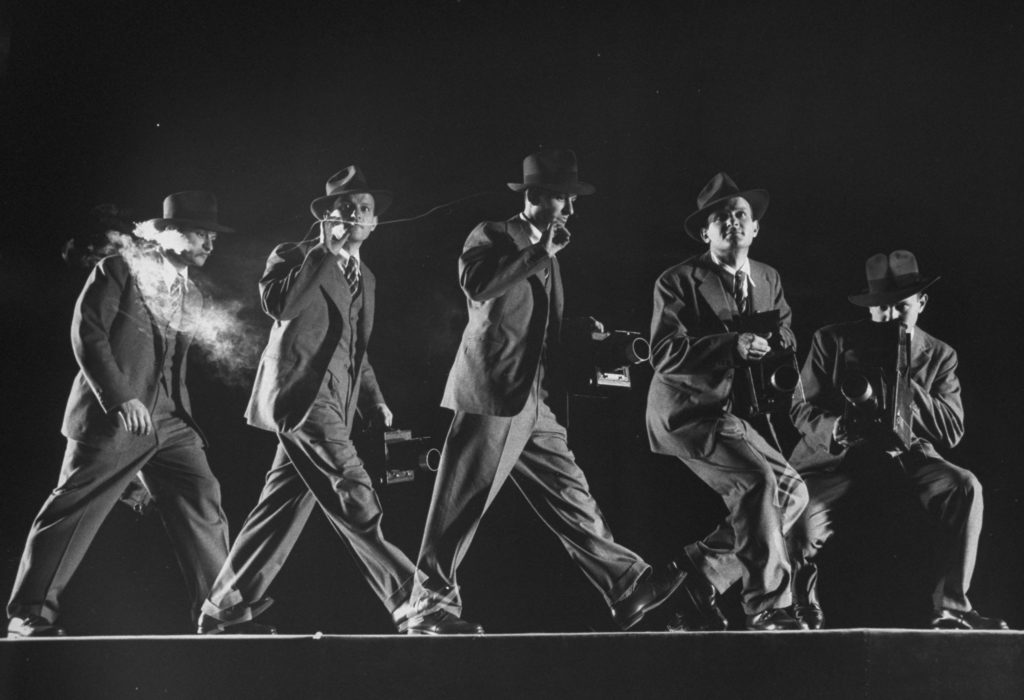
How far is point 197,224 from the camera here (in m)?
4.35

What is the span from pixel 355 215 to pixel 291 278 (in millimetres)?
404

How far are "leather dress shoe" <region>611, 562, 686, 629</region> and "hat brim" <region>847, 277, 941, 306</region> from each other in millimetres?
1489

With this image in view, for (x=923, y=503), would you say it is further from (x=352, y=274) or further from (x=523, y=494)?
(x=352, y=274)

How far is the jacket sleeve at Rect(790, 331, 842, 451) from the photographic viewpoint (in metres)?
4.42

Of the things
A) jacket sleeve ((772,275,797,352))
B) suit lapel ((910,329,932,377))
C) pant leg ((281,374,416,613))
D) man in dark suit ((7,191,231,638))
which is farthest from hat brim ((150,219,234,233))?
suit lapel ((910,329,932,377))

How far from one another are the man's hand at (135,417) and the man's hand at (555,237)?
1.81m

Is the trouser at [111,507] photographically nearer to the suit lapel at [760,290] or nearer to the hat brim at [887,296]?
the suit lapel at [760,290]

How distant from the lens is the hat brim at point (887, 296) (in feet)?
15.0

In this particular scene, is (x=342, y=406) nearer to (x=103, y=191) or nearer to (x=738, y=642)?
(x=103, y=191)

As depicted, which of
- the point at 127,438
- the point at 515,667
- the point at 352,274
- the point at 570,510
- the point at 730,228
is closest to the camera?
the point at 515,667

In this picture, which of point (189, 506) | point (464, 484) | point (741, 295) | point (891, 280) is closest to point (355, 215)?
point (464, 484)

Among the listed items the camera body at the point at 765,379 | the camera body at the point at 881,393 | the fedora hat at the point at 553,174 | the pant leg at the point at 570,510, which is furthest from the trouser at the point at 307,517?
the camera body at the point at 881,393

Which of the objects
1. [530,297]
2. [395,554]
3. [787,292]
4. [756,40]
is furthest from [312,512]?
[756,40]

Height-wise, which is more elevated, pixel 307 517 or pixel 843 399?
pixel 843 399
